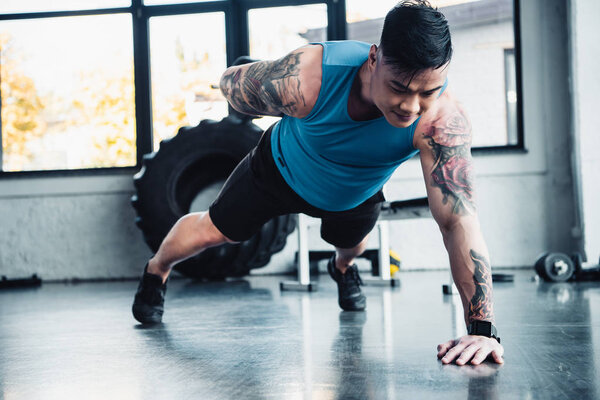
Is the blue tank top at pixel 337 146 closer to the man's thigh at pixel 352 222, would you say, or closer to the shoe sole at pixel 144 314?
the man's thigh at pixel 352 222

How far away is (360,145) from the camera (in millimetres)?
1579

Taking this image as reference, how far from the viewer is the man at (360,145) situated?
1.33 m

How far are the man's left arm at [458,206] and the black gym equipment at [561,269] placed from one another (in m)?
2.08

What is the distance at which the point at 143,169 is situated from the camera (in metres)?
4.32

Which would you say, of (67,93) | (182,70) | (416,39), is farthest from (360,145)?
(67,93)

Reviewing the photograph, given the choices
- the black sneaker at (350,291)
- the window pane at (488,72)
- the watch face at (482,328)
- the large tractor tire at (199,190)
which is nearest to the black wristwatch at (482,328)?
the watch face at (482,328)

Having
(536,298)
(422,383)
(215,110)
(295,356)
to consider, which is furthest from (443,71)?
(215,110)

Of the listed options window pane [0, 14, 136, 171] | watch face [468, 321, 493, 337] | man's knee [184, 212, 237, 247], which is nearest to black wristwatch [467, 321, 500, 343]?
watch face [468, 321, 493, 337]

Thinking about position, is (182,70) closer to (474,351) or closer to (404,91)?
(404,91)

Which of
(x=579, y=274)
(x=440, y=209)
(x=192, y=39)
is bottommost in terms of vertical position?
(x=579, y=274)

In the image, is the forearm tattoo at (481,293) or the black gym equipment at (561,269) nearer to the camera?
the forearm tattoo at (481,293)

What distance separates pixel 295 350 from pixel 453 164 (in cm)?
62

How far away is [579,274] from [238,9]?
3035 millimetres

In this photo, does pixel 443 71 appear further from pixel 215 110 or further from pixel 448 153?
pixel 215 110
